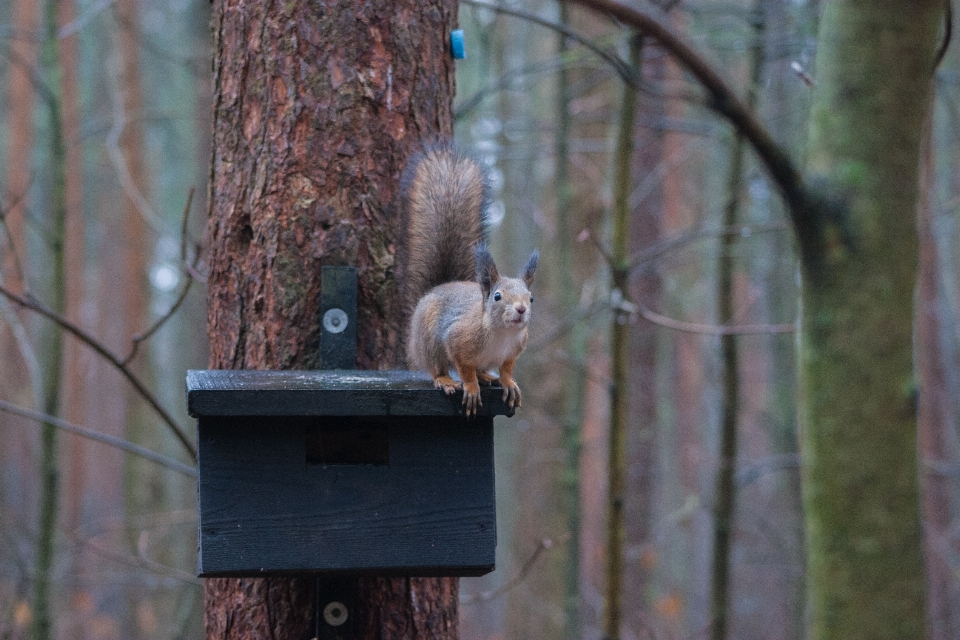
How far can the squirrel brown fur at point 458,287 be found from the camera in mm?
1943

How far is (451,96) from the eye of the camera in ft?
8.02

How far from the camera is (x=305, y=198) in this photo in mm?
2195

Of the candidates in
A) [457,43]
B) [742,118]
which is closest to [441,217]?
[457,43]

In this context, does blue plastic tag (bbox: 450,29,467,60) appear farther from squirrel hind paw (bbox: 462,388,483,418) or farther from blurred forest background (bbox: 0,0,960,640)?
squirrel hind paw (bbox: 462,388,483,418)

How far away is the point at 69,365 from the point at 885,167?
1085 cm

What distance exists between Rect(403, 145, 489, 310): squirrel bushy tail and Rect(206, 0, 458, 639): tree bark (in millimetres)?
56

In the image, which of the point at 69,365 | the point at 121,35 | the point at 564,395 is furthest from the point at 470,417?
the point at 69,365

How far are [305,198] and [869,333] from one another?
1.30 m

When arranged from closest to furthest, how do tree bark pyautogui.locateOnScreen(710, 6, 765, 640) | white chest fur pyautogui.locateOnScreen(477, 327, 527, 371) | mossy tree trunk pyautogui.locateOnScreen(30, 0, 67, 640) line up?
white chest fur pyautogui.locateOnScreen(477, 327, 527, 371) → mossy tree trunk pyautogui.locateOnScreen(30, 0, 67, 640) → tree bark pyautogui.locateOnScreen(710, 6, 765, 640)

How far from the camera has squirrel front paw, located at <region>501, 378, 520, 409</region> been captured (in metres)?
1.97

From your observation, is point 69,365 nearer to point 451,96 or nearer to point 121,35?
point 121,35

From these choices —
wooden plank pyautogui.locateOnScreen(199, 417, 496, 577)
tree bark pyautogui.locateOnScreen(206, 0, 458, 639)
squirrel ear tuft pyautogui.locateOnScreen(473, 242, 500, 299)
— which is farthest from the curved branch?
tree bark pyautogui.locateOnScreen(206, 0, 458, 639)

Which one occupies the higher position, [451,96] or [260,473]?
[451,96]

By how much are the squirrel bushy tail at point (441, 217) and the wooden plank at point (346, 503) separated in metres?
0.46
